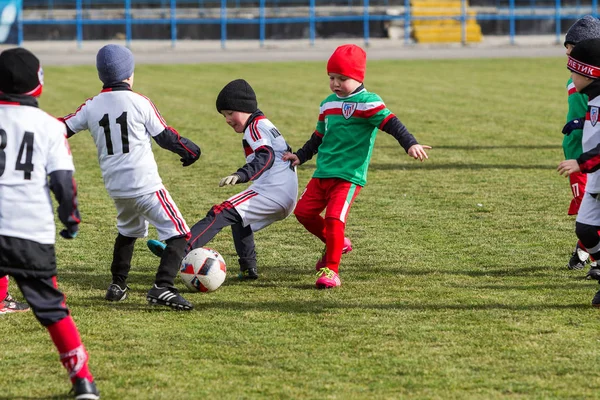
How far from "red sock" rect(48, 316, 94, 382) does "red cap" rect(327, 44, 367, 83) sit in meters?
2.85

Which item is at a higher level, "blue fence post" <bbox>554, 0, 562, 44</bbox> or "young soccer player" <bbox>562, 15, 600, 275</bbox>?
"blue fence post" <bbox>554, 0, 562, 44</bbox>

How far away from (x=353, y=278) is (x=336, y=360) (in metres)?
1.80

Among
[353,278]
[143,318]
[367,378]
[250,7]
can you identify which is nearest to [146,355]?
[143,318]

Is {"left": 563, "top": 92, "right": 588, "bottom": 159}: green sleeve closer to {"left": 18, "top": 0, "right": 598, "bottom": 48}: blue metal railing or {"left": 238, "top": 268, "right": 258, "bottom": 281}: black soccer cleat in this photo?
{"left": 238, "top": 268, "right": 258, "bottom": 281}: black soccer cleat

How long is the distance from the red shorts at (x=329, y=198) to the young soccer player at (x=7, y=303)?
1971 mm

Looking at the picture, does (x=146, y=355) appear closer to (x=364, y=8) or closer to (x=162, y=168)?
(x=162, y=168)

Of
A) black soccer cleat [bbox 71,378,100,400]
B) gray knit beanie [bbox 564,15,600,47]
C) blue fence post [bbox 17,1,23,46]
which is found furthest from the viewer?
blue fence post [bbox 17,1,23,46]

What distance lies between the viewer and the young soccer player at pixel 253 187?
21.2 feet

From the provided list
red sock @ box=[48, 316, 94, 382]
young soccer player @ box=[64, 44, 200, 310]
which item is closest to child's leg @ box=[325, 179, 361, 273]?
young soccer player @ box=[64, 44, 200, 310]

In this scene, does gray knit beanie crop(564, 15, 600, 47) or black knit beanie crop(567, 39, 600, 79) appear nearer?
black knit beanie crop(567, 39, 600, 79)

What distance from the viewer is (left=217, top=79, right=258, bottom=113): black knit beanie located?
646 centimetres

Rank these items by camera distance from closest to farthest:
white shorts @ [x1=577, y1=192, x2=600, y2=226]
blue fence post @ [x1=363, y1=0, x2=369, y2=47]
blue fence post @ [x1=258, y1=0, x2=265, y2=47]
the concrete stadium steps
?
white shorts @ [x1=577, y1=192, x2=600, y2=226] < blue fence post @ [x1=258, y1=0, x2=265, y2=47] < blue fence post @ [x1=363, y1=0, x2=369, y2=47] < the concrete stadium steps

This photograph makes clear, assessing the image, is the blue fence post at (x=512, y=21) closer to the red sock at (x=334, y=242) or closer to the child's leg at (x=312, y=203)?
the child's leg at (x=312, y=203)

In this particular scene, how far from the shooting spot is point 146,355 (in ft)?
16.4
